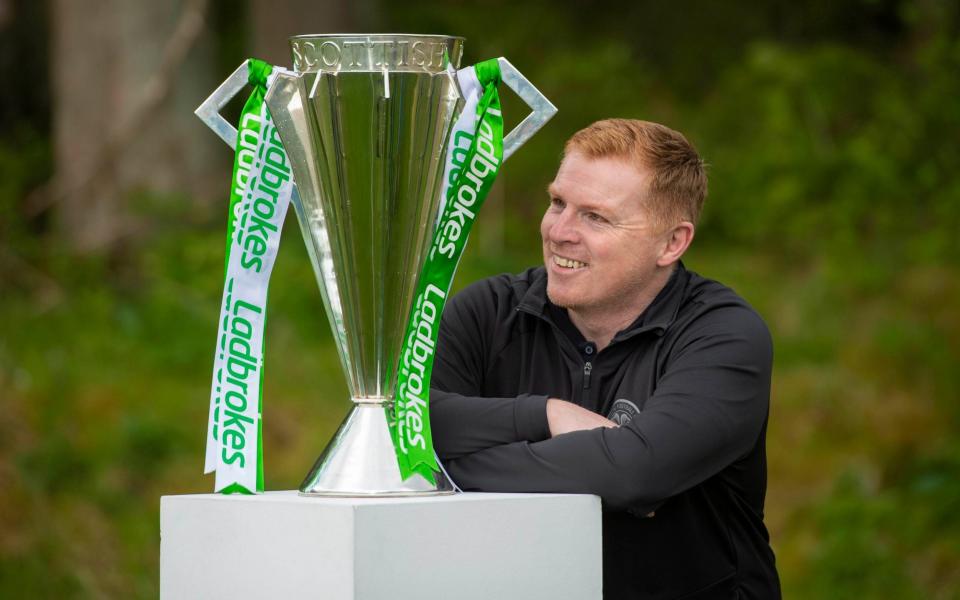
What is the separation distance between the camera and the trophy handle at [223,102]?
1896 mm

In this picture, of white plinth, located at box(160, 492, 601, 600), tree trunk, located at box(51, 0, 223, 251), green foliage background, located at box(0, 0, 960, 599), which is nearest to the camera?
white plinth, located at box(160, 492, 601, 600)

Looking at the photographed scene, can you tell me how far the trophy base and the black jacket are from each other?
0.19 metres

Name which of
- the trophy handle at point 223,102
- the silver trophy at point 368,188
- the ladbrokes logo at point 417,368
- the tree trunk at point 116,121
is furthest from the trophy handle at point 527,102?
the tree trunk at point 116,121

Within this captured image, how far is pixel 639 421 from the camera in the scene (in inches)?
77.2

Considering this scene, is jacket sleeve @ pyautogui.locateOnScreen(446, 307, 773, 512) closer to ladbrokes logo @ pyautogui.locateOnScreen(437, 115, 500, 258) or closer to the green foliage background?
ladbrokes logo @ pyautogui.locateOnScreen(437, 115, 500, 258)

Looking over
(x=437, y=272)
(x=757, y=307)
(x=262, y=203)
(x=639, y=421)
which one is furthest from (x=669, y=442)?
(x=757, y=307)

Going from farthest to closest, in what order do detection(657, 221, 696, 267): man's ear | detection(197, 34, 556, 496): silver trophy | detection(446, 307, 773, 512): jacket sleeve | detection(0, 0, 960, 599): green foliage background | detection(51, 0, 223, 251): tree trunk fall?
detection(51, 0, 223, 251): tree trunk < detection(0, 0, 960, 599): green foliage background < detection(657, 221, 696, 267): man's ear < detection(446, 307, 773, 512): jacket sleeve < detection(197, 34, 556, 496): silver trophy

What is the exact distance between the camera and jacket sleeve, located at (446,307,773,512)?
189 centimetres

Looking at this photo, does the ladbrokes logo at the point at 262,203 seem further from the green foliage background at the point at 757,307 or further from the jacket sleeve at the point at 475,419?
the green foliage background at the point at 757,307

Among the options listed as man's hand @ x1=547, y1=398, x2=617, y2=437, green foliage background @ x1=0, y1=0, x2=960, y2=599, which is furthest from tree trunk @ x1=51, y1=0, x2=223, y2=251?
man's hand @ x1=547, y1=398, x2=617, y2=437

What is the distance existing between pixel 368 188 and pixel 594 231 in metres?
0.53

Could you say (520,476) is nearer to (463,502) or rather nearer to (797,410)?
(463,502)

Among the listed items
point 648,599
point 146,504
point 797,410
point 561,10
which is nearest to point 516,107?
point 561,10

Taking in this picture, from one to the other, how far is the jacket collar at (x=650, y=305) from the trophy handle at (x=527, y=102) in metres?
0.41
